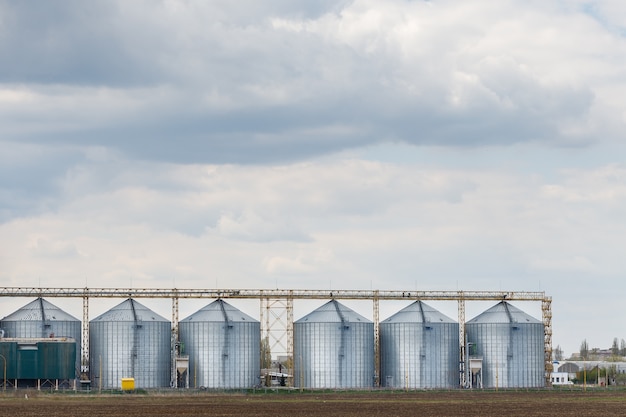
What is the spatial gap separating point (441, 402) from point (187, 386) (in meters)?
49.1

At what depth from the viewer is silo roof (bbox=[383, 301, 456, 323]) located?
154875mm

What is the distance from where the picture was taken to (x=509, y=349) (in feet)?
511

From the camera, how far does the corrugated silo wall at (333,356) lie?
150m

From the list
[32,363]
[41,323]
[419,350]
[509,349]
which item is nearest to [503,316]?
[509,349]

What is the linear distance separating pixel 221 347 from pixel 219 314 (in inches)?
169

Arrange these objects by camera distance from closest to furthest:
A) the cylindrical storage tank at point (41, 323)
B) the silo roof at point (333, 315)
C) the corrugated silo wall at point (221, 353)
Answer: the cylindrical storage tank at point (41, 323), the corrugated silo wall at point (221, 353), the silo roof at point (333, 315)

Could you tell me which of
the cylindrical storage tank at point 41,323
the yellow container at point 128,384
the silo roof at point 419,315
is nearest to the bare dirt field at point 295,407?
the yellow container at point 128,384

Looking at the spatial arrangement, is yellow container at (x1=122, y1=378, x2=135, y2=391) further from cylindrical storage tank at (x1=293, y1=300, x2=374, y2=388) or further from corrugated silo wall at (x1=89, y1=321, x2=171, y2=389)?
cylindrical storage tank at (x1=293, y1=300, x2=374, y2=388)

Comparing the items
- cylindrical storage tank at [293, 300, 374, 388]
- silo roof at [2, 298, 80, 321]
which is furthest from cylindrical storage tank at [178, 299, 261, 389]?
silo roof at [2, 298, 80, 321]

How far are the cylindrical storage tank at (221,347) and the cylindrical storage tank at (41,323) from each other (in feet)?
43.8

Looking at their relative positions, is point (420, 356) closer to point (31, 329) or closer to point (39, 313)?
point (39, 313)

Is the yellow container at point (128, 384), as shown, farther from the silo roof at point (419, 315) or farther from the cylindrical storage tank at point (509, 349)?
the cylindrical storage tank at point (509, 349)

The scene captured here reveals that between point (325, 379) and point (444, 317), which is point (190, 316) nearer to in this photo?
point (325, 379)

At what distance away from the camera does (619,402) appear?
103500 mm
